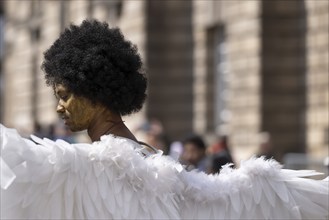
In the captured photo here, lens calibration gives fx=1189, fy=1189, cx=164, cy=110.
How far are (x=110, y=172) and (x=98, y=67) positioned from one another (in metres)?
0.53

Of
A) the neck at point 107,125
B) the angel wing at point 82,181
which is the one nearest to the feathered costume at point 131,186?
the angel wing at point 82,181

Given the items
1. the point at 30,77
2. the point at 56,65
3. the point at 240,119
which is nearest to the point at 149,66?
the point at 240,119

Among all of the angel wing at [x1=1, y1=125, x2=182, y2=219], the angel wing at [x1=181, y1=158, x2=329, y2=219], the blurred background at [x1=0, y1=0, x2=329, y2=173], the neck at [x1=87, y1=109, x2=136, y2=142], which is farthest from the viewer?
the blurred background at [x1=0, y1=0, x2=329, y2=173]

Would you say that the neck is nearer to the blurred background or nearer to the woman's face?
the woman's face

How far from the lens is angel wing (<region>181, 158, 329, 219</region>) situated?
5.11 m

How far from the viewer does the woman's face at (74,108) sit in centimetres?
520

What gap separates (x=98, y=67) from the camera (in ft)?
17.0

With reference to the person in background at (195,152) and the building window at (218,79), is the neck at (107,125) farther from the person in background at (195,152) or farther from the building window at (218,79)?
the building window at (218,79)

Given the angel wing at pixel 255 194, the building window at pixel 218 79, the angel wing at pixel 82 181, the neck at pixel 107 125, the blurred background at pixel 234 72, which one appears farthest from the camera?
the building window at pixel 218 79

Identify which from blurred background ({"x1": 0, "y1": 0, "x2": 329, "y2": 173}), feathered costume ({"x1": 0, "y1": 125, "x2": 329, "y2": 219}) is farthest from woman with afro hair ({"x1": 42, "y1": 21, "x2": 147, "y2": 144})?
blurred background ({"x1": 0, "y1": 0, "x2": 329, "y2": 173})

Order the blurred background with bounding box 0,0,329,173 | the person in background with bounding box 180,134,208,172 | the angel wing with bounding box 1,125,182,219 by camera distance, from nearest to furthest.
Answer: the angel wing with bounding box 1,125,182,219
the person in background with bounding box 180,134,208,172
the blurred background with bounding box 0,0,329,173

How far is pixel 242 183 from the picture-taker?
17.2 feet

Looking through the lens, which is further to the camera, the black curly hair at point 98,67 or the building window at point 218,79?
the building window at point 218,79

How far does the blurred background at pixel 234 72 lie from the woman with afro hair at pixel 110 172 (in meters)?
8.54
